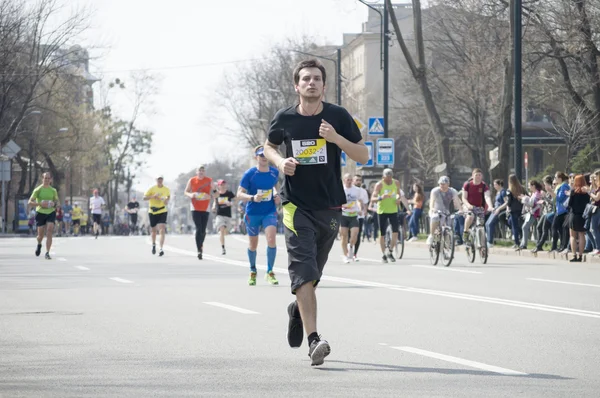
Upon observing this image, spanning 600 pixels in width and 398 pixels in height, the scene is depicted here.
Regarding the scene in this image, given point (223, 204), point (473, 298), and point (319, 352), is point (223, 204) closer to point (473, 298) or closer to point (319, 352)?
point (473, 298)

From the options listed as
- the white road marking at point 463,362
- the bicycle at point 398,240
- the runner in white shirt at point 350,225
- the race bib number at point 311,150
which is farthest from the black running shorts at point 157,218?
the race bib number at point 311,150

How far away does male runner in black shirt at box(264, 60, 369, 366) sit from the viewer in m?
8.44

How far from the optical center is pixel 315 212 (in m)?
8.59

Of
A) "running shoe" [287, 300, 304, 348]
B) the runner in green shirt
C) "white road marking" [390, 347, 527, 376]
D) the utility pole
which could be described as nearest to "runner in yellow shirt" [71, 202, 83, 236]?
the utility pole

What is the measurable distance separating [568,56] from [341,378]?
30426 millimetres

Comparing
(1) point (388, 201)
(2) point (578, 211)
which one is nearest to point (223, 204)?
(1) point (388, 201)

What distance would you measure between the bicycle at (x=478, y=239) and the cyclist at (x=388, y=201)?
1316 mm

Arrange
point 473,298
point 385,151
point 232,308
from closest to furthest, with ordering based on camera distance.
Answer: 1. point 232,308
2. point 473,298
3. point 385,151

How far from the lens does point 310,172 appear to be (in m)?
8.55

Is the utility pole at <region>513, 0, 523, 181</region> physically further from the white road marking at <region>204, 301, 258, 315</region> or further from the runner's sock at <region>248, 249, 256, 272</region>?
the white road marking at <region>204, 301, 258, 315</region>

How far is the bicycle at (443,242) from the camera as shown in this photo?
2252cm

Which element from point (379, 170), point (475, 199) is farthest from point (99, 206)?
point (475, 199)

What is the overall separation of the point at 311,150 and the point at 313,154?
1.2 inches

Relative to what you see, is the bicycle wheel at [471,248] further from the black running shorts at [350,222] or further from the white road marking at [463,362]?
the white road marking at [463,362]
